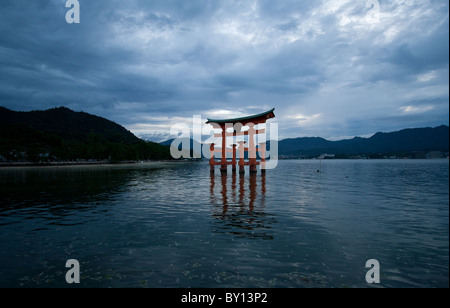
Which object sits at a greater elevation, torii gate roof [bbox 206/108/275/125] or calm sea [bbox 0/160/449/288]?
torii gate roof [bbox 206/108/275/125]

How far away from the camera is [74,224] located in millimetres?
9250

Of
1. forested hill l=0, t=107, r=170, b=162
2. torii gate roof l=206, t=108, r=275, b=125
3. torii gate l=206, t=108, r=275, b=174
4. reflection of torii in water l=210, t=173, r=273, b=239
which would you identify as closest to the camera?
reflection of torii in water l=210, t=173, r=273, b=239

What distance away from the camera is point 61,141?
9175 centimetres

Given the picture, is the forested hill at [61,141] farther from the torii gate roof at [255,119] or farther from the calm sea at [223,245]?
the calm sea at [223,245]

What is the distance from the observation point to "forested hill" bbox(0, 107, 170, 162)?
247ft

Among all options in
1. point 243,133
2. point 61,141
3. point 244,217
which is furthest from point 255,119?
point 61,141

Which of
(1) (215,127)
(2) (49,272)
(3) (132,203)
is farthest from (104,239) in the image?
(1) (215,127)

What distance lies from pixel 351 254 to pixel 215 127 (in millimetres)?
30892

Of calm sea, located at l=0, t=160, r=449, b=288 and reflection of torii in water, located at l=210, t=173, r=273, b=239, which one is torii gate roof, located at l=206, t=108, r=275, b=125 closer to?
reflection of torii in water, located at l=210, t=173, r=273, b=239

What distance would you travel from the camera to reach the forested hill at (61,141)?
2960 inches

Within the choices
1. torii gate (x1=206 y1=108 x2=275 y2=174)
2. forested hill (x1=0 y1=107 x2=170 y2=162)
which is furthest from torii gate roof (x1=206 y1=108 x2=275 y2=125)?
forested hill (x1=0 y1=107 x2=170 y2=162)

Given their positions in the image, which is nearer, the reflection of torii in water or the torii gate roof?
the reflection of torii in water
